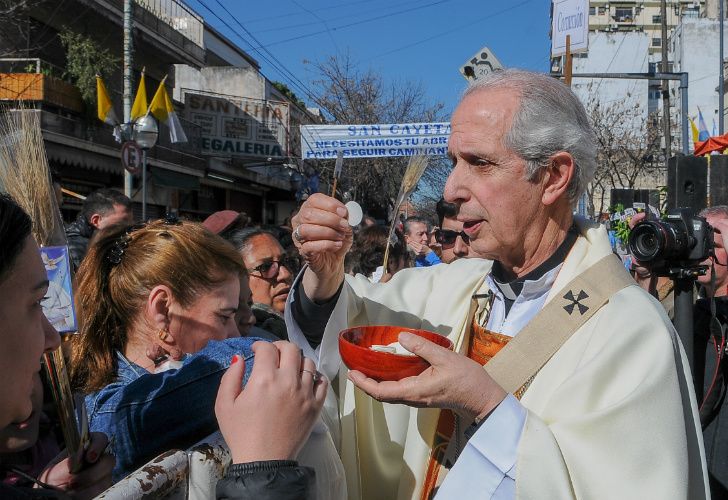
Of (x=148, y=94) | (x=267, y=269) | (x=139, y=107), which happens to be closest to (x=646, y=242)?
(x=267, y=269)

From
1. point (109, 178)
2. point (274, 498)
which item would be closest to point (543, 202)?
point (274, 498)

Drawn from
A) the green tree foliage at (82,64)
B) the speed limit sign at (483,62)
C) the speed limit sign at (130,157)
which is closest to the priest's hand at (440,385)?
the speed limit sign at (483,62)

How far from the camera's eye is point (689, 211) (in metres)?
3.21

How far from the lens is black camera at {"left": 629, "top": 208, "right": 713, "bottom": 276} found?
10.1 ft

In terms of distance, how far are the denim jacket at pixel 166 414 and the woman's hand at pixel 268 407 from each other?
0.53 feet

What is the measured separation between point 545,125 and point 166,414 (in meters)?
1.37

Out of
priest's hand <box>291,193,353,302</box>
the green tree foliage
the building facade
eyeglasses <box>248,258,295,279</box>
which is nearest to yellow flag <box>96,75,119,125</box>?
the building facade

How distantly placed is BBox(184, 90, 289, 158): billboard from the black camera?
20.0m

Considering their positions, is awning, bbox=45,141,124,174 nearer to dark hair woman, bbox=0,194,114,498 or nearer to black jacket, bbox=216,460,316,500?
dark hair woman, bbox=0,194,114,498

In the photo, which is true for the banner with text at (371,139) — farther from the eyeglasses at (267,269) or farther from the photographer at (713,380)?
the photographer at (713,380)

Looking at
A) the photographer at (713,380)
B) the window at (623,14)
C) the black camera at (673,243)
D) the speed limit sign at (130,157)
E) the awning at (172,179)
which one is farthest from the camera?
the window at (623,14)

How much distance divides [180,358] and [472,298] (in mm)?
1025

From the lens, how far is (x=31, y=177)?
4.65 ft

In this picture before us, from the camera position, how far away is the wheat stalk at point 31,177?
54.8 inches
